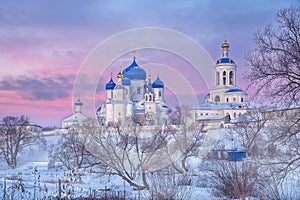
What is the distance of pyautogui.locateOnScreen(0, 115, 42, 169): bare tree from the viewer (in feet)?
94.9

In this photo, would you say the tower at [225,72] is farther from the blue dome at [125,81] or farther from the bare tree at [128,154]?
the bare tree at [128,154]

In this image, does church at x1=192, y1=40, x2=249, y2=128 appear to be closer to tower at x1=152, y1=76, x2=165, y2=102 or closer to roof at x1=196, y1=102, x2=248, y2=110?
roof at x1=196, y1=102, x2=248, y2=110

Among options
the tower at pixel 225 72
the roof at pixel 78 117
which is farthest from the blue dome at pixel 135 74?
the tower at pixel 225 72

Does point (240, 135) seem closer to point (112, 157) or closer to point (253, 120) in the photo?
point (253, 120)

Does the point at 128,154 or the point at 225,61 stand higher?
the point at 225,61

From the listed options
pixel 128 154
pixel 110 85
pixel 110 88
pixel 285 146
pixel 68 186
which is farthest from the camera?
pixel 110 85

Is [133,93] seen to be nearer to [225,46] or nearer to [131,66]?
[131,66]

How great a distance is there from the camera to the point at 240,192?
36.0 ft

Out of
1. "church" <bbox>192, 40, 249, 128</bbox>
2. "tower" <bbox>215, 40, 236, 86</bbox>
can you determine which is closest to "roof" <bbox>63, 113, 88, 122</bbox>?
"church" <bbox>192, 40, 249, 128</bbox>

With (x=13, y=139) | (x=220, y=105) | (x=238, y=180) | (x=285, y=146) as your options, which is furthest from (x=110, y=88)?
(x=238, y=180)

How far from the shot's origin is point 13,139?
30656mm

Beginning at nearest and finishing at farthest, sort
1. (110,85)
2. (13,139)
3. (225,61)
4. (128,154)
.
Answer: (128,154) → (13,139) → (110,85) → (225,61)

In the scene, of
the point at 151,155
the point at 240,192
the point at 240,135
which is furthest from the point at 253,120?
the point at 240,192

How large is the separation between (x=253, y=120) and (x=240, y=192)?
1922 centimetres
